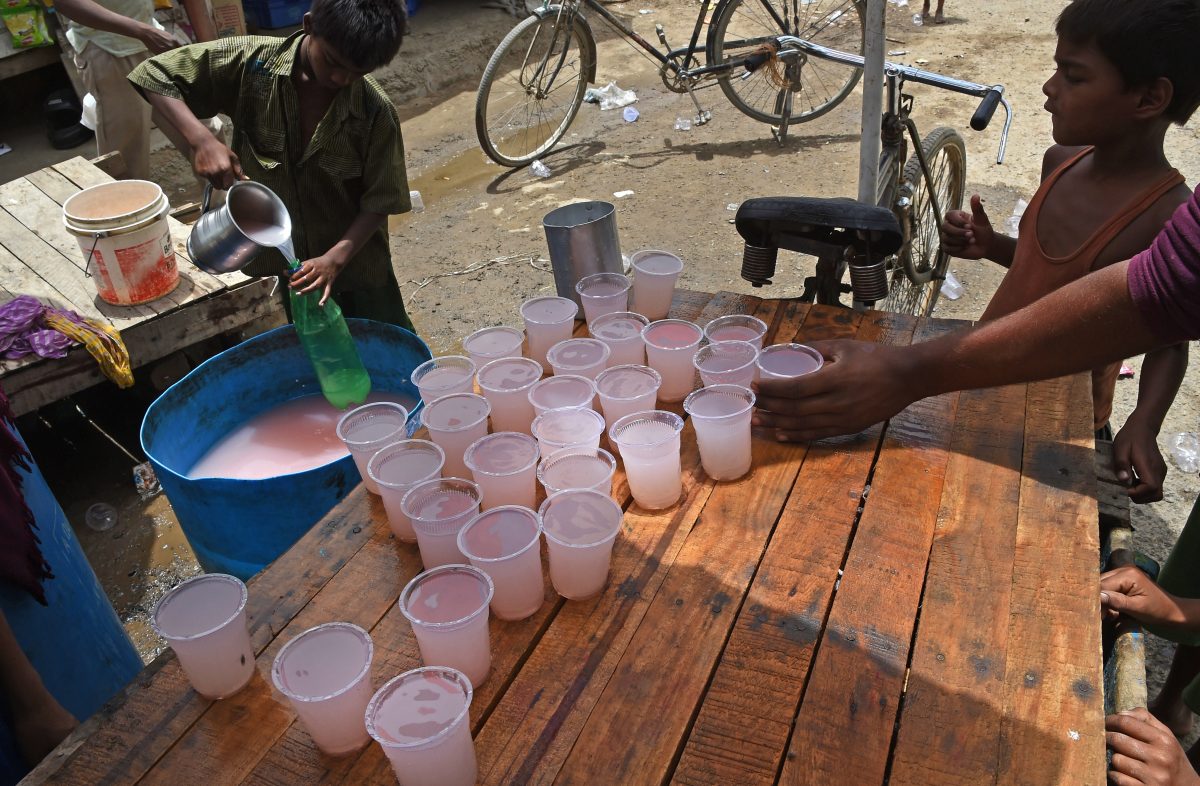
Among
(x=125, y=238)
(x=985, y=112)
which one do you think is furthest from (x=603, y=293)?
(x=125, y=238)

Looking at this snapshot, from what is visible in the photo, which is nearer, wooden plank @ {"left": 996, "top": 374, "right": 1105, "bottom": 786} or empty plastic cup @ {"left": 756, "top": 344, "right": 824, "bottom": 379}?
wooden plank @ {"left": 996, "top": 374, "right": 1105, "bottom": 786}

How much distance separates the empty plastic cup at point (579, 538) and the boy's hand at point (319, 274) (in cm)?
143

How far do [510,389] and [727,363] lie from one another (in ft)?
1.75

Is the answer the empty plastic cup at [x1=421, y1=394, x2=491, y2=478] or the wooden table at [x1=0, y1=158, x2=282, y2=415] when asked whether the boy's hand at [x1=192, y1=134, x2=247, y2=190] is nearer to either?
the wooden table at [x1=0, y1=158, x2=282, y2=415]

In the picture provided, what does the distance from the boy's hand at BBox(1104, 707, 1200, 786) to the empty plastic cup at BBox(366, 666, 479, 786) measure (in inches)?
42.2

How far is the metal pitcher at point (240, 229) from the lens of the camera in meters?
2.62

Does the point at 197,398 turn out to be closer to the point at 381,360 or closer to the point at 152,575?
the point at 381,360

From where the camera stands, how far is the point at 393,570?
5.80ft

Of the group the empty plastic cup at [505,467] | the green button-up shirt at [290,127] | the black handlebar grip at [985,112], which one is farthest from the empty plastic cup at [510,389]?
the black handlebar grip at [985,112]

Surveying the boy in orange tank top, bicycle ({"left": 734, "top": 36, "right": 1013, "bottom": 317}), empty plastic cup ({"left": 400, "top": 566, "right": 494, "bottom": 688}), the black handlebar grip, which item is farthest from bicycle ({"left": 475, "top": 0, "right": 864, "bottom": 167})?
empty plastic cup ({"left": 400, "top": 566, "right": 494, "bottom": 688})

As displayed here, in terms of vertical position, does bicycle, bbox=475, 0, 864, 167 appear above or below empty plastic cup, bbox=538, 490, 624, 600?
below

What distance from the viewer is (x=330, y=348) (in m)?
2.90

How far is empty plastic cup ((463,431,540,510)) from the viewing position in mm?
1795

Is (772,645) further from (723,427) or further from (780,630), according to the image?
(723,427)
